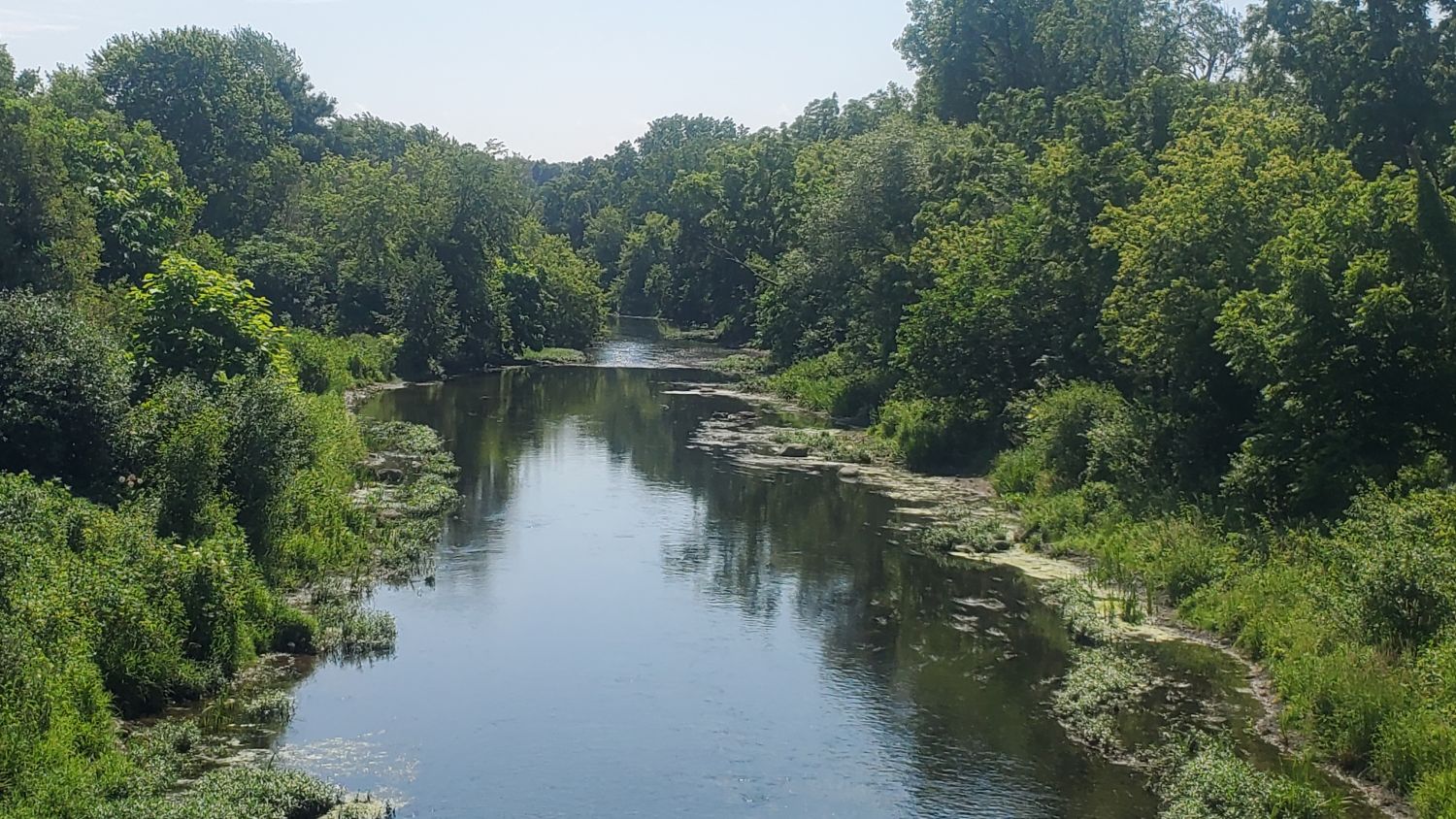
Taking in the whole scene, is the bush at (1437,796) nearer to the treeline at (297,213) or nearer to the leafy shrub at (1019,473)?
the leafy shrub at (1019,473)

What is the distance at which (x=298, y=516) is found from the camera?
28578 millimetres

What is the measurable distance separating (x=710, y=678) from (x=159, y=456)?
1104 cm

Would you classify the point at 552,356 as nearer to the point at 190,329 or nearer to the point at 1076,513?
the point at 190,329

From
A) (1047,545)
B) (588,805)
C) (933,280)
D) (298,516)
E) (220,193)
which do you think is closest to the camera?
(588,805)

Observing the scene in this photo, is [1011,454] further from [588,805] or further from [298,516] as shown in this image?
[588,805]

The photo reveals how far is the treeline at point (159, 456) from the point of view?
16516 millimetres

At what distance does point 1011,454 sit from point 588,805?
2480cm

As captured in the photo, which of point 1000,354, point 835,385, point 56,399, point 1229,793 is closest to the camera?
point 1229,793

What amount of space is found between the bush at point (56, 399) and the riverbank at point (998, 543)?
733 inches

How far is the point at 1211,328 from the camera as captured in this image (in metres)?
30.3

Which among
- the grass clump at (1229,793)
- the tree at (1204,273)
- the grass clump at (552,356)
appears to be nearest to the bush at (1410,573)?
the grass clump at (1229,793)

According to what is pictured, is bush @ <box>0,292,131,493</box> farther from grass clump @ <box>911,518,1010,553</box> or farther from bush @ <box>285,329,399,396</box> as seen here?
bush @ <box>285,329,399,396</box>

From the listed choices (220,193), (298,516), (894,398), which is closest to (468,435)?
(894,398)

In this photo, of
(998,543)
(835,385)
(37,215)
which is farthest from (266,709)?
(835,385)
